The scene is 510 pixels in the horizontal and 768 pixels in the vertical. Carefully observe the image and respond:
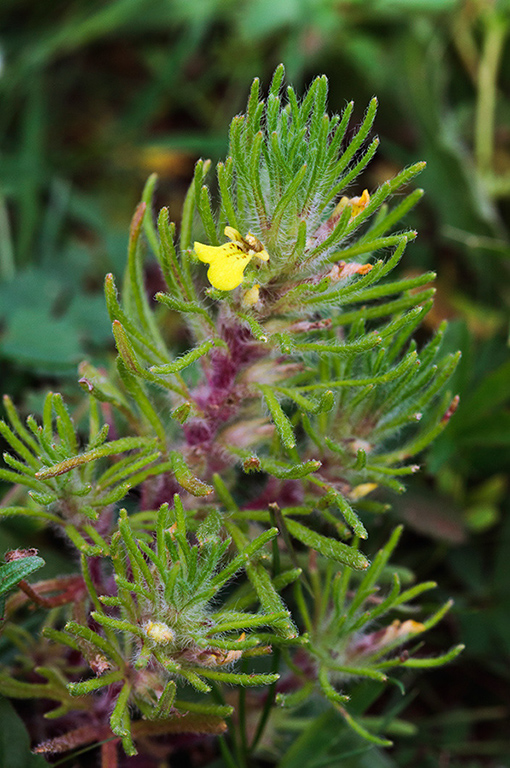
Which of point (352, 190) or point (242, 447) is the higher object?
point (352, 190)

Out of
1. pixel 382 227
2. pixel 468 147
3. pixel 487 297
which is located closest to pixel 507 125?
pixel 468 147

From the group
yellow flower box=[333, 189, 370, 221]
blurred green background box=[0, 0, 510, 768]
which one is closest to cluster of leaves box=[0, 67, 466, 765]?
yellow flower box=[333, 189, 370, 221]

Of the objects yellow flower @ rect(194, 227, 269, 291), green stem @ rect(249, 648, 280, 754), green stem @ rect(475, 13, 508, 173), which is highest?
green stem @ rect(475, 13, 508, 173)

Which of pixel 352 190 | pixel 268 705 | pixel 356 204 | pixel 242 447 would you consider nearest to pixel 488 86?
pixel 352 190

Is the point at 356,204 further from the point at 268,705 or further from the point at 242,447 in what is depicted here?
the point at 268,705

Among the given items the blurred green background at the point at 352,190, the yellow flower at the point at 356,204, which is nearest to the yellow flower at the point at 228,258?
the yellow flower at the point at 356,204

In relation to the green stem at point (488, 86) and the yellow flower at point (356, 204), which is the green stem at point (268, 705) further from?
the green stem at point (488, 86)

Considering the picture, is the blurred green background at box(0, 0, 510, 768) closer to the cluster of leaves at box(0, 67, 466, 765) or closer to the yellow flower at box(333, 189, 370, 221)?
the cluster of leaves at box(0, 67, 466, 765)
